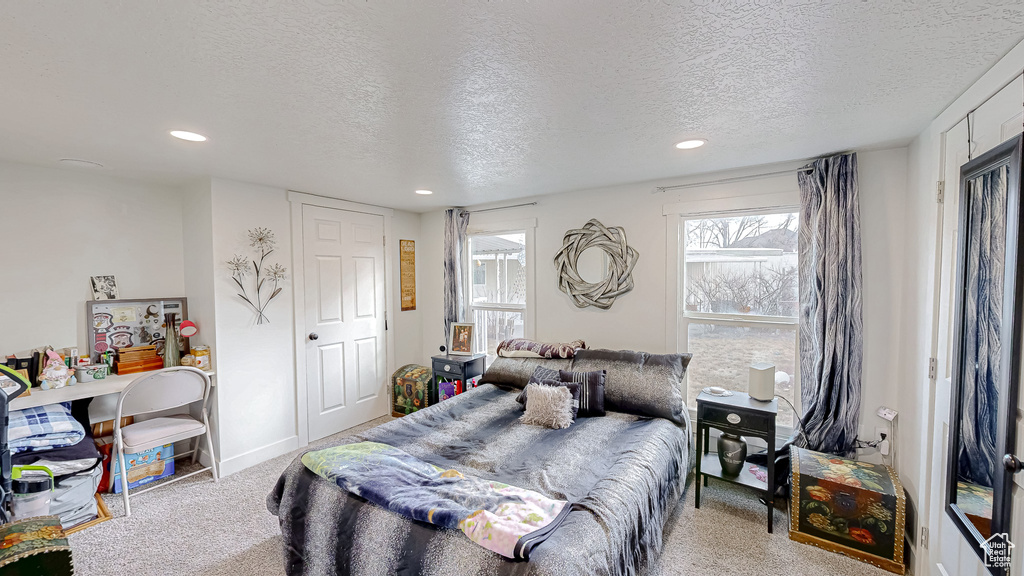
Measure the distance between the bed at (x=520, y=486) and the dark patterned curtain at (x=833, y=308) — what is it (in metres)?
0.82

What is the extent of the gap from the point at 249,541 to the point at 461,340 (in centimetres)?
230

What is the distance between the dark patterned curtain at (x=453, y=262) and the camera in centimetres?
425

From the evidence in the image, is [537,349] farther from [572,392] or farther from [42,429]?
[42,429]

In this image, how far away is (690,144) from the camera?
2242 millimetres

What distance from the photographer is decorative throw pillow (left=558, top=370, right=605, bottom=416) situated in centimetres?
271

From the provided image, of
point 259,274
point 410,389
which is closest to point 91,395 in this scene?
point 259,274

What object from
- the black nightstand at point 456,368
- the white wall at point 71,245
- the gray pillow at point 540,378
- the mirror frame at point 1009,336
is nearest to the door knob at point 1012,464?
the mirror frame at point 1009,336

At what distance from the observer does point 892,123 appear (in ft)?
6.40

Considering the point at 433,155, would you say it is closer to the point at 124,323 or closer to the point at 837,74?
the point at 837,74

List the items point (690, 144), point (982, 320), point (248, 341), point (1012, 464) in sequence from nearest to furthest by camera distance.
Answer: point (1012, 464), point (982, 320), point (690, 144), point (248, 341)

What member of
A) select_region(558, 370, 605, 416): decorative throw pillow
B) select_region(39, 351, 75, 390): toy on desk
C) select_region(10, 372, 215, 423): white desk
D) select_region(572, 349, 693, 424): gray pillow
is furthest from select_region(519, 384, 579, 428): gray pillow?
select_region(39, 351, 75, 390): toy on desk

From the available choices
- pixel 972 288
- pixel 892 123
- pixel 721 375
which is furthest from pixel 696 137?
pixel 721 375

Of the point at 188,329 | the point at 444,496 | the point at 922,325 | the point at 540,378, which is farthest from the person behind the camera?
the point at 188,329

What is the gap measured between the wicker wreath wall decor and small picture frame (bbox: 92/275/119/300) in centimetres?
353
